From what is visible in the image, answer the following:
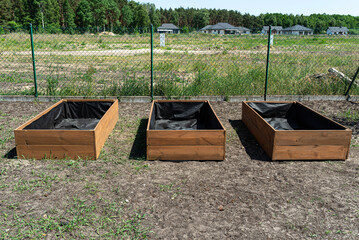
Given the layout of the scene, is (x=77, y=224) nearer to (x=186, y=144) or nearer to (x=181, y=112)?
(x=186, y=144)

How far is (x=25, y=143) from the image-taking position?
183 inches

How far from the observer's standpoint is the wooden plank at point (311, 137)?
4.73 m

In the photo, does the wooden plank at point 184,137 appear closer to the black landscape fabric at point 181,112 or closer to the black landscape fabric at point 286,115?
the black landscape fabric at point 181,112

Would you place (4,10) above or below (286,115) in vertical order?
above

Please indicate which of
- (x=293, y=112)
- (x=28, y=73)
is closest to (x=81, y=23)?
(x=28, y=73)

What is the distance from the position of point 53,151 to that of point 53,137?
23 cm

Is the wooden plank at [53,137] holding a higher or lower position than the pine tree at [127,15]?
lower

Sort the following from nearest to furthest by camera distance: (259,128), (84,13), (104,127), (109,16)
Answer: (104,127), (259,128), (84,13), (109,16)

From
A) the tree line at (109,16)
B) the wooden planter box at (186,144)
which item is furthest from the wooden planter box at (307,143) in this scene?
the tree line at (109,16)

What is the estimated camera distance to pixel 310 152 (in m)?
4.83

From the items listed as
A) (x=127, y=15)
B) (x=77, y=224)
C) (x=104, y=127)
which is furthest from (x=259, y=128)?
(x=127, y=15)

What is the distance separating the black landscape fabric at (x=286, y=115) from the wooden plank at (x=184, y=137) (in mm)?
2009

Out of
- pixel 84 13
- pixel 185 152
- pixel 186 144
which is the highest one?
pixel 84 13

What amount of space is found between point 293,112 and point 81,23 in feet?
281
